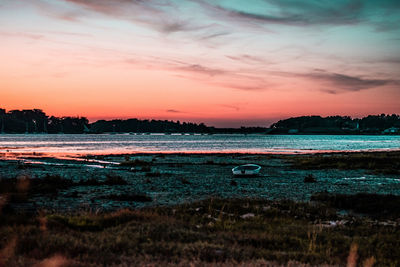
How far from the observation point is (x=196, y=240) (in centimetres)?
1227

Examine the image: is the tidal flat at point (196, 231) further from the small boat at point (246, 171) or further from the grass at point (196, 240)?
the small boat at point (246, 171)

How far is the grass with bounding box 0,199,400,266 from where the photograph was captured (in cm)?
999

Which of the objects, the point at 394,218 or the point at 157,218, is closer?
the point at 157,218

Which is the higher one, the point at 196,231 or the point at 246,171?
the point at 196,231

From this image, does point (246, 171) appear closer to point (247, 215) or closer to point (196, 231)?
point (247, 215)

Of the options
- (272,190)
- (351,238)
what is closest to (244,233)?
(351,238)

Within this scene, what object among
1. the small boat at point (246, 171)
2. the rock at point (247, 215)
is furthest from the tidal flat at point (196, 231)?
the small boat at point (246, 171)

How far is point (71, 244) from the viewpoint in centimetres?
1090

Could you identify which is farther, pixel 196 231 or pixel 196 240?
pixel 196 231

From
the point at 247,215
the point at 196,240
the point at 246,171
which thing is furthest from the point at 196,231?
the point at 246,171

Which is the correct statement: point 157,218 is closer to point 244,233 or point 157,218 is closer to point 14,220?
point 244,233

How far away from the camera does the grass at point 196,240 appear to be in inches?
393

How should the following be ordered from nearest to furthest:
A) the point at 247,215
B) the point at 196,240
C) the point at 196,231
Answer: the point at 196,240 < the point at 196,231 < the point at 247,215

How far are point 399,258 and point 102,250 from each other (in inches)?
342
